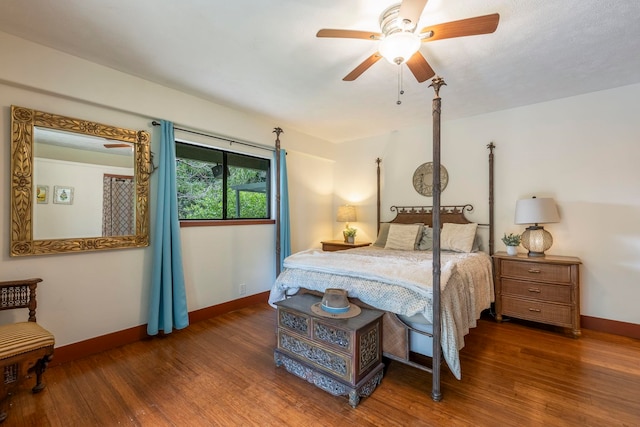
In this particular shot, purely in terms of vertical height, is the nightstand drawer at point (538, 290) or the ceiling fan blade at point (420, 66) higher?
the ceiling fan blade at point (420, 66)

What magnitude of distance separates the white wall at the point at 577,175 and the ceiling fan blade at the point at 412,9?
5.31 ft

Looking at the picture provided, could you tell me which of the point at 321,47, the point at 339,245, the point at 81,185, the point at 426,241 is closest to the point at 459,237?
the point at 426,241

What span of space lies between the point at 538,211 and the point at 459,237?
832mm

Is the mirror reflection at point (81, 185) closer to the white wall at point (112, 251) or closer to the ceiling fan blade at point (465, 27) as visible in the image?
the white wall at point (112, 251)

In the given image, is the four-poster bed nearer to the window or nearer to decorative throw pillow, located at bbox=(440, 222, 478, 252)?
decorative throw pillow, located at bbox=(440, 222, 478, 252)

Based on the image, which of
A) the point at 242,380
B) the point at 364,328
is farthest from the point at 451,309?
the point at 242,380

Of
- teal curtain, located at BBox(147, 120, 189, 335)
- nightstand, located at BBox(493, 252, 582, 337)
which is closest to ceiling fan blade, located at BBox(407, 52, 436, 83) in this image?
nightstand, located at BBox(493, 252, 582, 337)

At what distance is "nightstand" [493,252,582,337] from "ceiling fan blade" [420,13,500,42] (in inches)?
95.4

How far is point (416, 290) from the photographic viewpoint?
1988 mm

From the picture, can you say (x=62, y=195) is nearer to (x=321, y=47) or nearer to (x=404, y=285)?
(x=321, y=47)

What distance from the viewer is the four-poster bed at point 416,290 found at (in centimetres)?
185

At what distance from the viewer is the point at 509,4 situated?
1.74 metres

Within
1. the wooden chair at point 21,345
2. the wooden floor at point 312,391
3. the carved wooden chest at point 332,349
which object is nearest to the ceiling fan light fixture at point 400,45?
the carved wooden chest at point 332,349

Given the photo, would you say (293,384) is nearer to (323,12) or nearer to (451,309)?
(451,309)
